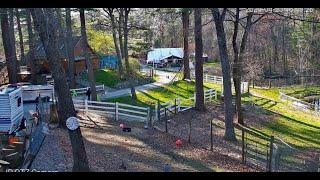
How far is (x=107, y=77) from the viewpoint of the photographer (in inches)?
1257

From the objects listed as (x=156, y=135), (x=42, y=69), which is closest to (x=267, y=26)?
(x=42, y=69)

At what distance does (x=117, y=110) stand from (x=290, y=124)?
805cm

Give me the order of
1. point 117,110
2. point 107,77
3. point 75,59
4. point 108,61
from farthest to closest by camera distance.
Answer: point 108,61
point 75,59
point 107,77
point 117,110

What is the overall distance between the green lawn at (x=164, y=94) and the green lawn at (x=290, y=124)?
12.8 ft

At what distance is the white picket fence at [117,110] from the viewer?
1695cm

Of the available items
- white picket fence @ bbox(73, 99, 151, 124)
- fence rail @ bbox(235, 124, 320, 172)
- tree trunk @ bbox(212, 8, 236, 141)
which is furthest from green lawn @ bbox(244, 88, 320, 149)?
white picket fence @ bbox(73, 99, 151, 124)

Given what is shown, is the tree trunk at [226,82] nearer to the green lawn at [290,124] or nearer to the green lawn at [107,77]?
the green lawn at [290,124]

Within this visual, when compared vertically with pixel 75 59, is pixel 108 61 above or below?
below

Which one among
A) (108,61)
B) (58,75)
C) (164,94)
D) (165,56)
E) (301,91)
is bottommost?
(301,91)

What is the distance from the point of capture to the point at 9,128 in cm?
1381

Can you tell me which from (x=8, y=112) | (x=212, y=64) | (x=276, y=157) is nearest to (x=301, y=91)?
(x=212, y=64)

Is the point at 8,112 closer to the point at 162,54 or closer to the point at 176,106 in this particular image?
the point at 176,106

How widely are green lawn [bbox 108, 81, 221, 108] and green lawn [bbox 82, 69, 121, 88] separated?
11.2ft
